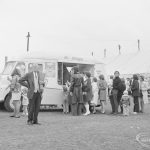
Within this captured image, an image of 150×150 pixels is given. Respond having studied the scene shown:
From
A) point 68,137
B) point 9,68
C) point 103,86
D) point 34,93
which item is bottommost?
point 68,137

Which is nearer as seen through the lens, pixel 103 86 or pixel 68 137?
pixel 68 137

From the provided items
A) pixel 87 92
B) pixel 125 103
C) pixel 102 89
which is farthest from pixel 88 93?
pixel 125 103

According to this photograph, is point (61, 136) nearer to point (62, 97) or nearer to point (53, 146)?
point (53, 146)

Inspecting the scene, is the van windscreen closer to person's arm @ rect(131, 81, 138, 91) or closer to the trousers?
person's arm @ rect(131, 81, 138, 91)

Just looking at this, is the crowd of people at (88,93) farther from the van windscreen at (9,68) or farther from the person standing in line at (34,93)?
the van windscreen at (9,68)

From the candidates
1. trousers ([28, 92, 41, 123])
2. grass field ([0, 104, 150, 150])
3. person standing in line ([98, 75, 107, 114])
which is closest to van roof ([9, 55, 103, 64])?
person standing in line ([98, 75, 107, 114])

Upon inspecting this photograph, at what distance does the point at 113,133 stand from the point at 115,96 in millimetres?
5428

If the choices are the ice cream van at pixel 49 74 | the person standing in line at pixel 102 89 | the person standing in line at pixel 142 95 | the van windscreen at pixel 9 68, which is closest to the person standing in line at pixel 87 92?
the person standing in line at pixel 102 89

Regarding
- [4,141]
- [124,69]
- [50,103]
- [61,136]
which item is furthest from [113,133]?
[124,69]

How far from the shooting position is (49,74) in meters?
13.9

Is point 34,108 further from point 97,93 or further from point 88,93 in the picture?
point 97,93

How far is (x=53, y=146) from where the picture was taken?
6012 mm

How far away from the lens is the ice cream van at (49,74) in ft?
44.2

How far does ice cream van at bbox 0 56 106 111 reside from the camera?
13465mm
